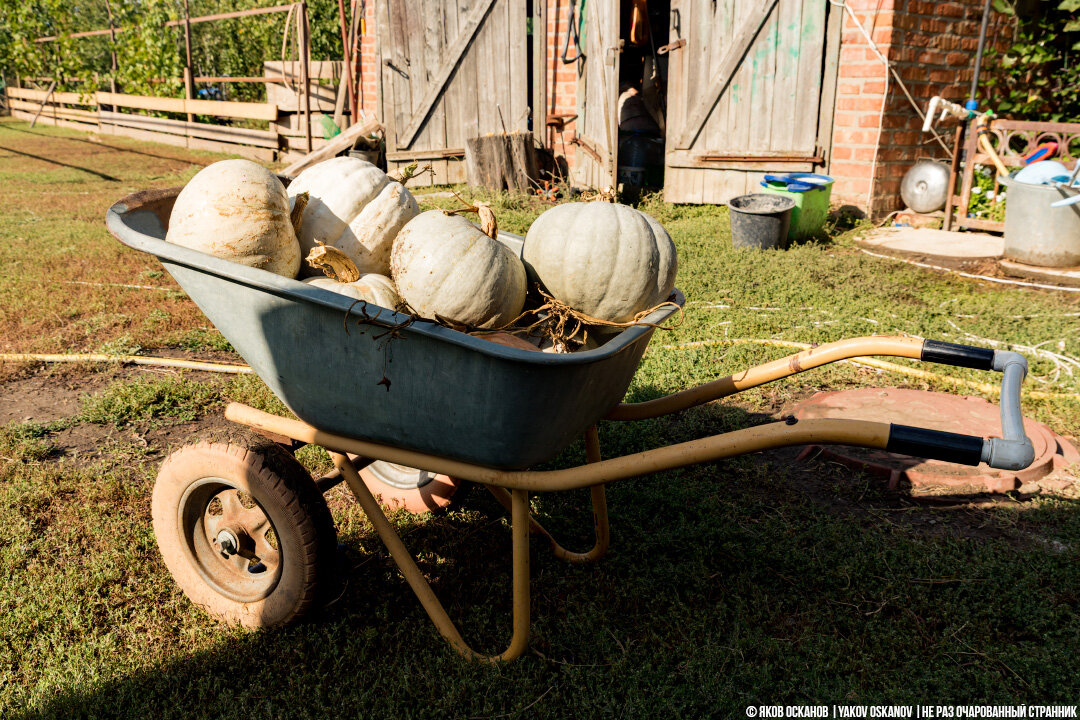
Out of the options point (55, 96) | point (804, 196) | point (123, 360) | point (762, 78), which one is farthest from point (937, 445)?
point (55, 96)

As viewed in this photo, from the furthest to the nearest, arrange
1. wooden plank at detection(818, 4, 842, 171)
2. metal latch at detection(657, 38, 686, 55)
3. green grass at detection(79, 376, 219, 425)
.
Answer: metal latch at detection(657, 38, 686, 55), wooden plank at detection(818, 4, 842, 171), green grass at detection(79, 376, 219, 425)

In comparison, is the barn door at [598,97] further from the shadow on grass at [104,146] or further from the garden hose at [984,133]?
the shadow on grass at [104,146]

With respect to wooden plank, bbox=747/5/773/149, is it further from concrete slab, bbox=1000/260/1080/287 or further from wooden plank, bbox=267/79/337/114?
wooden plank, bbox=267/79/337/114

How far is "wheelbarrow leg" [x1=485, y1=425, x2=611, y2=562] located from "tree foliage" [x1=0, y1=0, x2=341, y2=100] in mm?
13473

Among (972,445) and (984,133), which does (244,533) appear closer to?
(972,445)

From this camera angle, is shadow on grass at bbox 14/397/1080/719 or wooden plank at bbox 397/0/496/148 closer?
shadow on grass at bbox 14/397/1080/719

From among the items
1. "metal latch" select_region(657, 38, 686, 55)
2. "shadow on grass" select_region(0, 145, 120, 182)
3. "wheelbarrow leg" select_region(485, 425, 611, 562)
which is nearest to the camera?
"wheelbarrow leg" select_region(485, 425, 611, 562)

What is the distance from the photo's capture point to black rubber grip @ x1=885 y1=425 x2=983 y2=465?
4.72ft

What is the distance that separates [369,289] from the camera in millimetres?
1937

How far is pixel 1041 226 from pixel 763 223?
182 cm

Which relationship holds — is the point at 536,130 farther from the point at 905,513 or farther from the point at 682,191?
the point at 905,513

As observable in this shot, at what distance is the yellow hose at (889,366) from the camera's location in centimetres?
351

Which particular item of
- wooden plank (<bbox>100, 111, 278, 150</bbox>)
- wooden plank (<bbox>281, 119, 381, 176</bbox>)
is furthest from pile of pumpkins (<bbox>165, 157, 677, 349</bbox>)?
wooden plank (<bbox>100, 111, 278, 150</bbox>)

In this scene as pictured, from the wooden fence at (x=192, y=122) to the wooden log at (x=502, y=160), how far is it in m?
3.57
